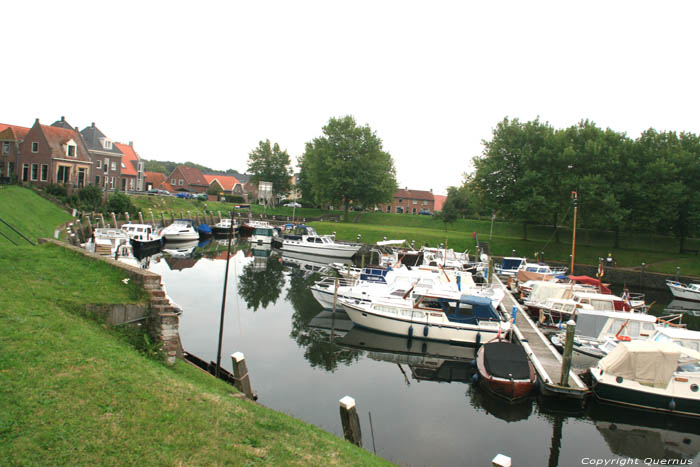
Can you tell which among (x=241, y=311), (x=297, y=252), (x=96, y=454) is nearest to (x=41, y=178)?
(x=297, y=252)

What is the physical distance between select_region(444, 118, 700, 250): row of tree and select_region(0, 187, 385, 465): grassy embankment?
45897mm

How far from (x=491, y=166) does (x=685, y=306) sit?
25098 millimetres

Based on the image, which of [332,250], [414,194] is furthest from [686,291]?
[414,194]

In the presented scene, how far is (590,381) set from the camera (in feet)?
51.5

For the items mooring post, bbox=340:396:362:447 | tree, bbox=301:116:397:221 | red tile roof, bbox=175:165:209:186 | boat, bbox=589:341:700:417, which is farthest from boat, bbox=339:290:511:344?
red tile roof, bbox=175:165:209:186

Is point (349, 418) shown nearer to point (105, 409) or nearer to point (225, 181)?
point (105, 409)

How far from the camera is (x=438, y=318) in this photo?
66.4 ft

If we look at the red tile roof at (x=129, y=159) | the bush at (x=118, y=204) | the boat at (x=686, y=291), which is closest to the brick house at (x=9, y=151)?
the bush at (x=118, y=204)

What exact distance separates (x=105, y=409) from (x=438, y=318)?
15.6 meters

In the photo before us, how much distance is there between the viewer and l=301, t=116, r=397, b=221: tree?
67.4 m

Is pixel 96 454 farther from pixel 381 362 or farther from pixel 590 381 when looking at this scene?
pixel 590 381

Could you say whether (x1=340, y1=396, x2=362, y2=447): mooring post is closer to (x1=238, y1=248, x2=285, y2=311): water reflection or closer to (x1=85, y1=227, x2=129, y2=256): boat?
(x1=238, y1=248, x2=285, y2=311): water reflection

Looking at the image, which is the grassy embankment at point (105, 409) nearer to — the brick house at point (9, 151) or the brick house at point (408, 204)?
the brick house at point (9, 151)

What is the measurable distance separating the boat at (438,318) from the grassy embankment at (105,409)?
1076cm
